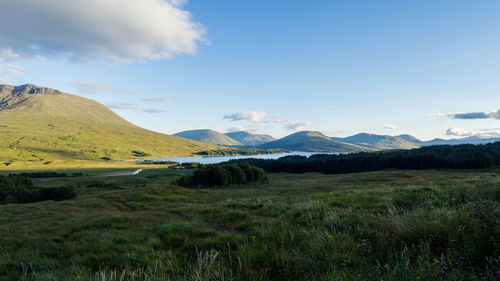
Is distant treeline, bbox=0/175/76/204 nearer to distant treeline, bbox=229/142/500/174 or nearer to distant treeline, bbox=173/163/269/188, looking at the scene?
distant treeline, bbox=173/163/269/188

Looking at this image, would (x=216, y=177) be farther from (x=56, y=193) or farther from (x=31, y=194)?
(x=31, y=194)

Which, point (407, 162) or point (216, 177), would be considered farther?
point (407, 162)

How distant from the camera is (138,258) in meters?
6.04

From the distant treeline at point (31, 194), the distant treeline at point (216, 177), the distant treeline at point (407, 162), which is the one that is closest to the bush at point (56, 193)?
the distant treeline at point (31, 194)

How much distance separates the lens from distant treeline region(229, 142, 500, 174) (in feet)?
385

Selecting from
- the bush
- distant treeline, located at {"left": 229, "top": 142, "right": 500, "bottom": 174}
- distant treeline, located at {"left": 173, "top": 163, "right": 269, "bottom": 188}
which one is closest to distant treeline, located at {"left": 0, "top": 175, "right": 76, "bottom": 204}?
the bush

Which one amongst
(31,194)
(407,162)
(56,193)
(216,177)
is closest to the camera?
(31,194)

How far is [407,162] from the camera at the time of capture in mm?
129375

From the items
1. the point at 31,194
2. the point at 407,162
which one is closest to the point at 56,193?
the point at 31,194

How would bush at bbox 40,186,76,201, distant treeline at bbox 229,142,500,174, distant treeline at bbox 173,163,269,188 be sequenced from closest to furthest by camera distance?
1. bush at bbox 40,186,76,201
2. distant treeline at bbox 173,163,269,188
3. distant treeline at bbox 229,142,500,174

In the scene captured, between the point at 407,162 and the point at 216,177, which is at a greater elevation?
the point at 407,162

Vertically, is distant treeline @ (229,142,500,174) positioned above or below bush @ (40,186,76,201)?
above

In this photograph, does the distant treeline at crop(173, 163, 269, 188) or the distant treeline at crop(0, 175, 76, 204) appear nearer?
the distant treeline at crop(0, 175, 76, 204)

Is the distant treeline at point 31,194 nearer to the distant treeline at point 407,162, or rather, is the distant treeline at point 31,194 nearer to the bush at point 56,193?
the bush at point 56,193
